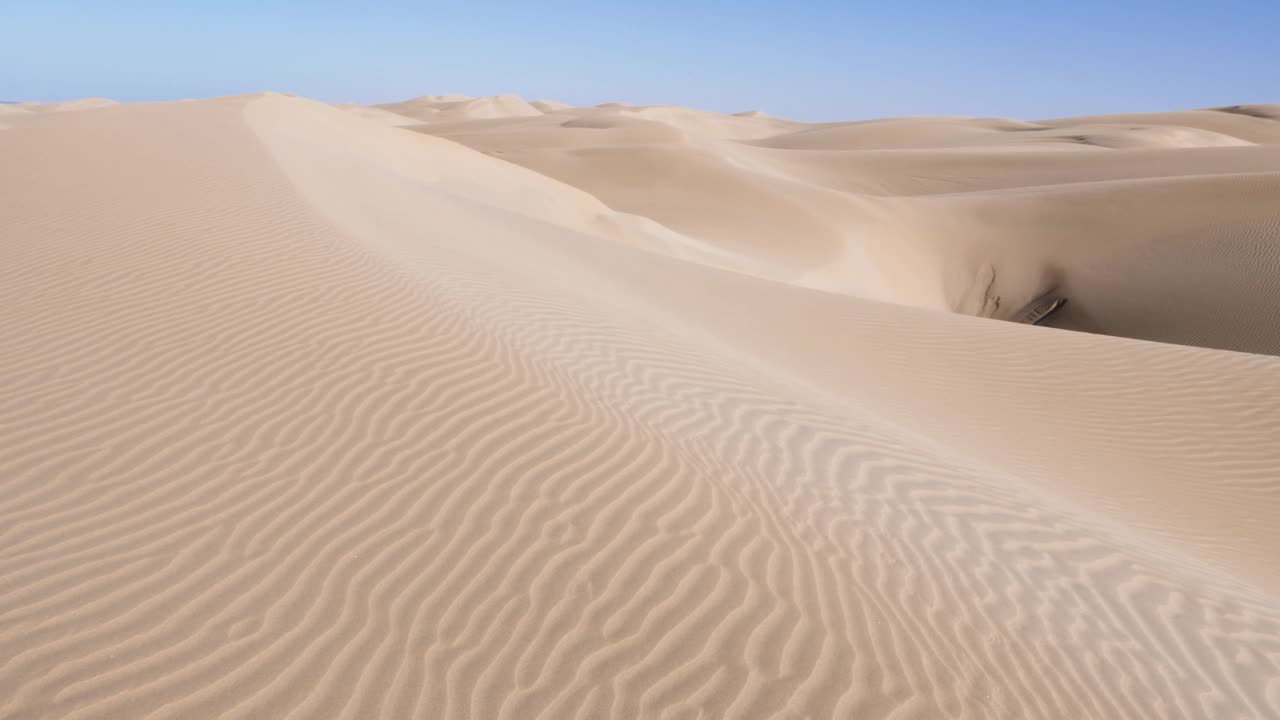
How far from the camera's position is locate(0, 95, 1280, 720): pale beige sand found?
3094 mm

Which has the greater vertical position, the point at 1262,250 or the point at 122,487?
the point at 122,487

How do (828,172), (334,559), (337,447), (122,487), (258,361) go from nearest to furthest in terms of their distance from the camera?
(334,559)
(122,487)
(337,447)
(258,361)
(828,172)

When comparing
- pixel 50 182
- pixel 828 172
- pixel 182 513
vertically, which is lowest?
pixel 828 172

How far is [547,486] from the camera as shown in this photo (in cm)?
412

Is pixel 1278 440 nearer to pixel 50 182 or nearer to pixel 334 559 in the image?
pixel 334 559

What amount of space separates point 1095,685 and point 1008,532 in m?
1.27

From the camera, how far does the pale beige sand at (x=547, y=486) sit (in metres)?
3.09

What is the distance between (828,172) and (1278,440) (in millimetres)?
29702

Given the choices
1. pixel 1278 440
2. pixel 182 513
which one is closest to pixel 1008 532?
pixel 182 513

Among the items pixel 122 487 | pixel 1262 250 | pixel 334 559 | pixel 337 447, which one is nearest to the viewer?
pixel 334 559

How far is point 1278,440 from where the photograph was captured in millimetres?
7836

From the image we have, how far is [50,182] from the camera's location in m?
8.99

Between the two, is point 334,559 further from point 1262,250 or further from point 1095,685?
point 1262,250

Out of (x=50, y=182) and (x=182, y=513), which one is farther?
(x=50, y=182)
